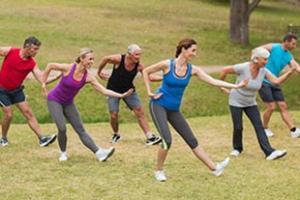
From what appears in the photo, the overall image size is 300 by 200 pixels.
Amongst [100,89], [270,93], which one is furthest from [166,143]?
[270,93]

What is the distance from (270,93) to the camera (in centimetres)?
1173

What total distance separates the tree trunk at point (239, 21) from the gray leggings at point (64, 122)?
56.7 ft

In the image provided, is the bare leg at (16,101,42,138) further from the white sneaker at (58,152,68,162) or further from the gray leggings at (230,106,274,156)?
the gray leggings at (230,106,274,156)

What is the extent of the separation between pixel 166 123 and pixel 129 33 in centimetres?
1863

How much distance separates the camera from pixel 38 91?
1728 centimetres

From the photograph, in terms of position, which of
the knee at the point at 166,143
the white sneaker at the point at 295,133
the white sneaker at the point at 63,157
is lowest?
the white sneaker at the point at 295,133

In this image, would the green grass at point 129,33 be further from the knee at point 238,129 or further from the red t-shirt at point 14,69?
the knee at point 238,129

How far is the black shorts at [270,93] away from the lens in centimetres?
1168

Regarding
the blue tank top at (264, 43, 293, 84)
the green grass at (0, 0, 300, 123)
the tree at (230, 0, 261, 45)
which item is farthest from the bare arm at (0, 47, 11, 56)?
the tree at (230, 0, 261, 45)

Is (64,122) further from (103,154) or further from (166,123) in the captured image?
(166,123)

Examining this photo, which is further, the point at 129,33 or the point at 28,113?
A: the point at 129,33

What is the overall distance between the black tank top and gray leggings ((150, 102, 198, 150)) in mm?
2497

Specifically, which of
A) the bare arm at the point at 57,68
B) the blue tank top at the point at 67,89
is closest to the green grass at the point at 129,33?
the bare arm at the point at 57,68

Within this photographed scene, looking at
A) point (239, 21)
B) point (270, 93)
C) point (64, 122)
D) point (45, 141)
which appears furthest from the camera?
point (239, 21)
